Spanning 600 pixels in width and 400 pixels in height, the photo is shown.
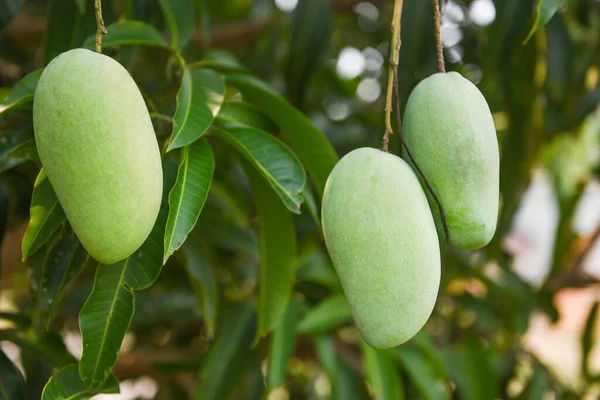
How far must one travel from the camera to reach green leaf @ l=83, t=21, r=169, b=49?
24.1 inches

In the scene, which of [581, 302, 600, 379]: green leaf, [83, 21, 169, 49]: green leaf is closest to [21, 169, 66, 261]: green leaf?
[83, 21, 169, 49]: green leaf

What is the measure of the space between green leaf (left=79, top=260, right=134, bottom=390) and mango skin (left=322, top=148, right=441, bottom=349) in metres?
0.19

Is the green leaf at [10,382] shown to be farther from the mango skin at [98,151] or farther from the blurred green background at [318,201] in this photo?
the mango skin at [98,151]

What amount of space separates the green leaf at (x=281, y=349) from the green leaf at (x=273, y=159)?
0.41 meters

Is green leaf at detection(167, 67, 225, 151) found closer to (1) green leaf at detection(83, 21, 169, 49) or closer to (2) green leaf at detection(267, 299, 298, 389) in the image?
(1) green leaf at detection(83, 21, 169, 49)

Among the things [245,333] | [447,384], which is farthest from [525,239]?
[245,333]

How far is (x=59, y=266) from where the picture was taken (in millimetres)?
588

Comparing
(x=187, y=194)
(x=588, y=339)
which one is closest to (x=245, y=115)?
(x=187, y=194)

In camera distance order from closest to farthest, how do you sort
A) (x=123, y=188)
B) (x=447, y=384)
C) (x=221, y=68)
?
(x=123, y=188)
(x=221, y=68)
(x=447, y=384)

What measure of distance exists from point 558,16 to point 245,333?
0.71 metres

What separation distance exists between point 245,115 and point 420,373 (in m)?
0.60

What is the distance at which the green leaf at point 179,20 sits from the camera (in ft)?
2.36

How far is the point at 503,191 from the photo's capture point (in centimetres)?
109

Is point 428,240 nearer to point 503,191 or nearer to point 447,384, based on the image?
point 503,191
